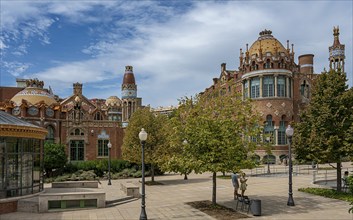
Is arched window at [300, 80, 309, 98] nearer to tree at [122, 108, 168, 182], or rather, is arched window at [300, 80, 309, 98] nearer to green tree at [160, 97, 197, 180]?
tree at [122, 108, 168, 182]

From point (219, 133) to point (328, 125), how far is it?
8021 mm

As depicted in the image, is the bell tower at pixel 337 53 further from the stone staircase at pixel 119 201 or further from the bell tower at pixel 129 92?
the stone staircase at pixel 119 201

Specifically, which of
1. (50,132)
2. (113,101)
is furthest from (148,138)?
(113,101)

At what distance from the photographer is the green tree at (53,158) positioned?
115 feet

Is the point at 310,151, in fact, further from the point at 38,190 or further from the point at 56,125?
the point at 56,125

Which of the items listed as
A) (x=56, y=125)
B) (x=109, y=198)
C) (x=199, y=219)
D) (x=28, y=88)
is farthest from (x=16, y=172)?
(x=28, y=88)

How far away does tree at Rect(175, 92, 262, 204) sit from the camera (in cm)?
1670

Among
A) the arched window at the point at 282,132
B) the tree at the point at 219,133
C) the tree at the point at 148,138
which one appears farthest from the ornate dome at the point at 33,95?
the tree at the point at 219,133

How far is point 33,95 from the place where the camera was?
50.2m

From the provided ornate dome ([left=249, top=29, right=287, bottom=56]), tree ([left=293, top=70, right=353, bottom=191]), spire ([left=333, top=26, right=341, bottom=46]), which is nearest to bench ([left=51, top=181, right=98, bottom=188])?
tree ([left=293, top=70, right=353, bottom=191])

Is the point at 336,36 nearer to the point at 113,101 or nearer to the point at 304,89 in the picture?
the point at 304,89

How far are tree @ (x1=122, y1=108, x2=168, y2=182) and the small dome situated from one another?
109 feet

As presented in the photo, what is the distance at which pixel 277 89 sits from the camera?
172 ft

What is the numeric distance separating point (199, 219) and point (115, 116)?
8635 cm
